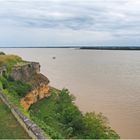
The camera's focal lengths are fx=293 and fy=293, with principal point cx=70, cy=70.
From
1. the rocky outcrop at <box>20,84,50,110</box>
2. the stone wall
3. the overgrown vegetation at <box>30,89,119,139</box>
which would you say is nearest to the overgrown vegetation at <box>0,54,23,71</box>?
the rocky outcrop at <box>20,84,50,110</box>

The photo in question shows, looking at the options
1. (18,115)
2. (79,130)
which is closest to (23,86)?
(79,130)

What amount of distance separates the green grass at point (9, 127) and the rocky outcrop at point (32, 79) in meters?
13.5

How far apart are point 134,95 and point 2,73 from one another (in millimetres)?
20891

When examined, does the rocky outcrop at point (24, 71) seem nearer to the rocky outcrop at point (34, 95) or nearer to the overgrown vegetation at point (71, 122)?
the rocky outcrop at point (34, 95)

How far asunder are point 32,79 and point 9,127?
2131 centimetres

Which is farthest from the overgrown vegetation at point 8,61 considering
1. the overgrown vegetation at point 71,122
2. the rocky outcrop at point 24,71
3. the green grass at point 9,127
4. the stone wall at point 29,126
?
the stone wall at point 29,126

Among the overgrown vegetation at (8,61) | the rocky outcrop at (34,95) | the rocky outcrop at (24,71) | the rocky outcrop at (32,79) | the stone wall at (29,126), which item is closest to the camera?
the stone wall at (29,126)

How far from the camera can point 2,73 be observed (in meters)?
29.1

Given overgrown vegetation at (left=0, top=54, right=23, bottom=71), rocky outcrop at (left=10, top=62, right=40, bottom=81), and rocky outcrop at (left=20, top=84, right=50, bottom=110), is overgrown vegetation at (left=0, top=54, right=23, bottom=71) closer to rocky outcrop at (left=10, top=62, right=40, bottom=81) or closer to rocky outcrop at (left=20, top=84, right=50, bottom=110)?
rocky outcrop at (left=10, top=62, right=40, bottom=81)

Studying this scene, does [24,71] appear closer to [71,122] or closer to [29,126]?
[71,122]

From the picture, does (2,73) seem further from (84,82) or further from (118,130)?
(84,82)

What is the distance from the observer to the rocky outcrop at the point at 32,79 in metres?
29.2

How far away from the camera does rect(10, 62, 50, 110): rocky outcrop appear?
2918cm

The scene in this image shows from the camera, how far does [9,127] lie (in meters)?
12.1
